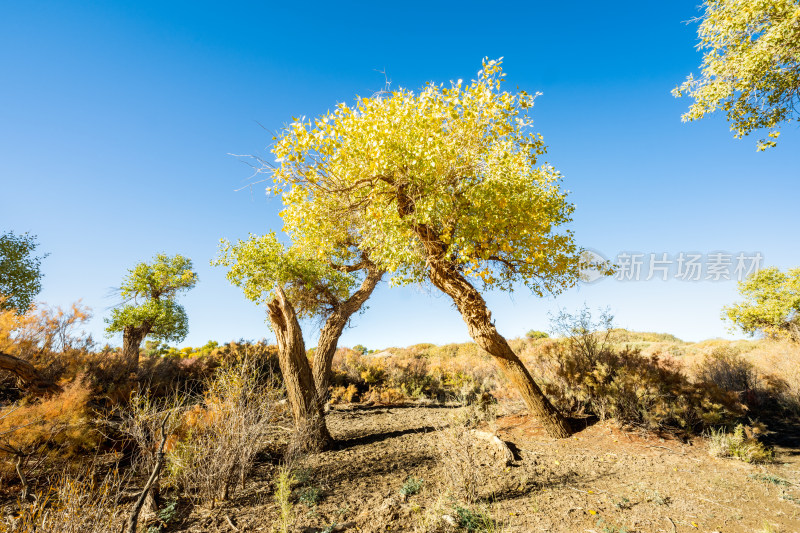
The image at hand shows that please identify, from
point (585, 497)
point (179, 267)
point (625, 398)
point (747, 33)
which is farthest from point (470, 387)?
point (179, 267)

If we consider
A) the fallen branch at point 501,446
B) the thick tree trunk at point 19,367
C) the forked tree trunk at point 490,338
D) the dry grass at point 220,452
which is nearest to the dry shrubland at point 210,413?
the dry grass at point 220,452

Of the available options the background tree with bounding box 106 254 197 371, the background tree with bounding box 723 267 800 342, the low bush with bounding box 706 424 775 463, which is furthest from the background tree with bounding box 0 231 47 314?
the background tree with bounding box 723 267 800 342

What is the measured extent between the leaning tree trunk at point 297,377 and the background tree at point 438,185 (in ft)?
6.40

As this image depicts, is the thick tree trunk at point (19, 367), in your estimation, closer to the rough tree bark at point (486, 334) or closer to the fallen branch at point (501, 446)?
the rough tree bark at point (486, 334)

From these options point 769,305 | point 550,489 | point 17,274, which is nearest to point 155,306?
point 17,274

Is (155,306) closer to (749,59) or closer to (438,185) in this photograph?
(438,185)

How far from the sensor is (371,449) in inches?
245

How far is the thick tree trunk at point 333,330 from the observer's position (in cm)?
778

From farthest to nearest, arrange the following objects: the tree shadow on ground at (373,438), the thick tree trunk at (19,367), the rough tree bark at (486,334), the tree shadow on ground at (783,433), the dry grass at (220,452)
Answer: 1. the tree shadow on ground at (373,438)
2. the rough tree bark at (486,334)
3. the tree shadow on ground at (783,433)
4. the thick tree trunk at (19,367)
5. the dry grass at (220,452)

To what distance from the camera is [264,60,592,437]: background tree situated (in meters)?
5.08

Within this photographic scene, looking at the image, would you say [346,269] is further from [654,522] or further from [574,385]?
[654,522]

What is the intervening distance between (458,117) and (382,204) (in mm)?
1909

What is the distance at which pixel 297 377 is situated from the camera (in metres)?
6.38

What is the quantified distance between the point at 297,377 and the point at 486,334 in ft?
12.5
